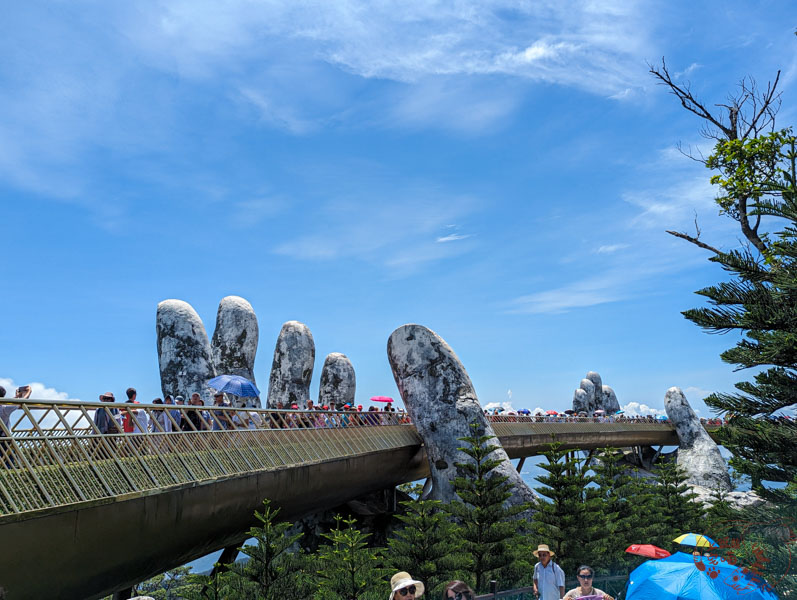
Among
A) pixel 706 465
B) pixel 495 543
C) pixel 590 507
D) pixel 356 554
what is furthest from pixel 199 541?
pixel 706 465

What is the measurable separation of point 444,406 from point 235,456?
40.1 ft

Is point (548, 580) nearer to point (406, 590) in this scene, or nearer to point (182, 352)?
point (406, 590)

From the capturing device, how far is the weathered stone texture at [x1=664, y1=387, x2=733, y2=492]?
149 ft

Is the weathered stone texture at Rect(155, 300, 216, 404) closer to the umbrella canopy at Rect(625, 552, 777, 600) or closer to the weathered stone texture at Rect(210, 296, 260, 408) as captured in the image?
the weathered stone texture at Rect(210, 296, 260, 408)

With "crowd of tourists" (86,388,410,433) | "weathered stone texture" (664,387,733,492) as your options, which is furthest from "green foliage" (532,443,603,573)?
"weathered stone texture" (664,387,733,492)

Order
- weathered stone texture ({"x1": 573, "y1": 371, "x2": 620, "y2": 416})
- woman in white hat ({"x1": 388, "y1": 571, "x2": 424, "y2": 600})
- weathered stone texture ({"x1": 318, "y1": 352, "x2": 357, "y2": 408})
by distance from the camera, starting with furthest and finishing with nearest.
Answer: weathered stone texture ({"x1": 573, "y1": 371, "x2": 620, "y2": 416}) → weathered stone texture ({"x1": 318, "y1": 352, "x2": 357, "y2": 408}) → woman in white hat ({"x1": 388, "y1": 571, "x2": 424, "y2": 600})

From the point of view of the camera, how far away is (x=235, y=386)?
1914 centimetres

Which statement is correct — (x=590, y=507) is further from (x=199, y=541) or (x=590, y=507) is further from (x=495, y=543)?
(x=199, y=541)

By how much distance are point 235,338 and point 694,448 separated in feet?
121

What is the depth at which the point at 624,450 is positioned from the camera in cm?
6175

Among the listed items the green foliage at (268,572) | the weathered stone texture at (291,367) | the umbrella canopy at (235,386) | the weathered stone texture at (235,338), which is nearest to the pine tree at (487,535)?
the green foliage at (268,572)

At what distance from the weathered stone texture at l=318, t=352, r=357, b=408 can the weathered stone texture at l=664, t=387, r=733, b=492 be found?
982 inches

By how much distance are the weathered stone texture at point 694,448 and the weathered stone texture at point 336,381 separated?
2495 centimetres

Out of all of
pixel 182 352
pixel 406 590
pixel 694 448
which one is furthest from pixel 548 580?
pixel 694 448
